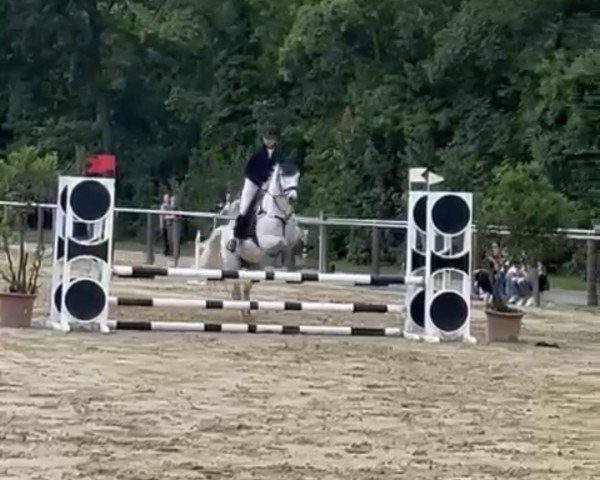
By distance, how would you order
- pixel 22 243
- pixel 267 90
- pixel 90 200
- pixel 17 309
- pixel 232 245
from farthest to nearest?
pixel 267 90
pixel 232 245
pixel 22 243
pixel 17 309
pixel 90 200

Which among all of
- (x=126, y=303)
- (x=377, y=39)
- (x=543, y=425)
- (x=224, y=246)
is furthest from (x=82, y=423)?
(x=377, y=39)

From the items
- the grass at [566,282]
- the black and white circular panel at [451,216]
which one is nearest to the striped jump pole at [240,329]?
the black and white circular panel at [451,216]

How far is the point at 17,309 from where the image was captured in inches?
532

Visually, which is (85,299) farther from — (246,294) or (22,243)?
(246,294)

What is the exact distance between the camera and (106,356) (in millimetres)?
11156

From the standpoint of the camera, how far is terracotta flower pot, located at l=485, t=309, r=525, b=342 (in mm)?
13719

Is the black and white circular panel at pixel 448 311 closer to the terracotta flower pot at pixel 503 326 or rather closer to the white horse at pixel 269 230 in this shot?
the terracotta flower pot at pixel 503 326

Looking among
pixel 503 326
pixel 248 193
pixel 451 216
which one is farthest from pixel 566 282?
pixel 451 216

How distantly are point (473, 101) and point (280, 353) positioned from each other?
71.5 feet

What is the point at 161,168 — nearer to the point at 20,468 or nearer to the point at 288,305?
the point at 288,305

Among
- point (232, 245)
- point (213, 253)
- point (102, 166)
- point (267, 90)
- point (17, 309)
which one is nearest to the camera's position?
point (17, 309)

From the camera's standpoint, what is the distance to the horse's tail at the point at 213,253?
57.8 feet

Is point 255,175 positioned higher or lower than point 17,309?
higher

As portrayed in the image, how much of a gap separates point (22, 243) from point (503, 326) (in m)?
4.68
